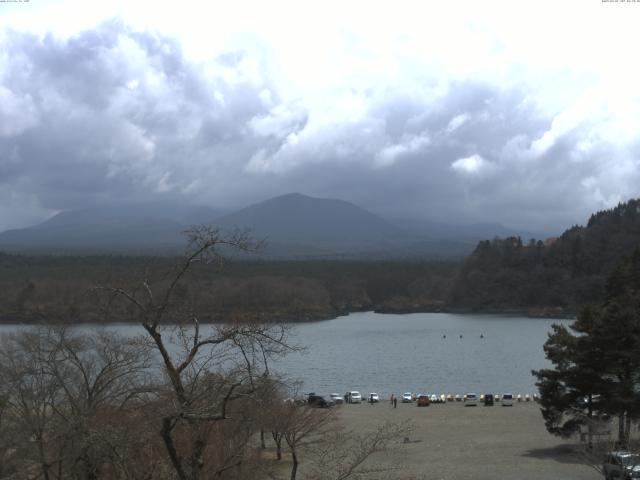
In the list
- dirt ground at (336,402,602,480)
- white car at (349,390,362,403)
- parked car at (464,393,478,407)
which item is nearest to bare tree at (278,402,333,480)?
dirt ground at (336,402,602,480)

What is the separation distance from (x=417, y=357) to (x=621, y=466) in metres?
45.0

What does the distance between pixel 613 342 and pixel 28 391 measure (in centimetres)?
1458

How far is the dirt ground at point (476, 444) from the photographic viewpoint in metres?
20.8

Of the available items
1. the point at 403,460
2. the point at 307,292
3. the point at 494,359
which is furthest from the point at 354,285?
the point at 403,460

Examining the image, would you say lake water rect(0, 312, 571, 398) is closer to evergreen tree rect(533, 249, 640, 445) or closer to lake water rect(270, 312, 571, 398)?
lake water rect(270, 312, 571, 398)

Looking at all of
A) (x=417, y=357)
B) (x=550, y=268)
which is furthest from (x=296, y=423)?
(x=550, y=268)

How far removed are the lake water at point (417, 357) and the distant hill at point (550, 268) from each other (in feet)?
59.9

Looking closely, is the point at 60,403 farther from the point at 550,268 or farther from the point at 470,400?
the point at 550,268

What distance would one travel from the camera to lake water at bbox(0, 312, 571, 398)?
4579 cm

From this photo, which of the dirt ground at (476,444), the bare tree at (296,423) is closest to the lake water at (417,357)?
the dirt ground at (476,444)

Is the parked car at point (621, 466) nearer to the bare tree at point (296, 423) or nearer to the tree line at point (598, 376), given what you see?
the tree line at point (598, 376)

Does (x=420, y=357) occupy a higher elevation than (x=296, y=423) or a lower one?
lower

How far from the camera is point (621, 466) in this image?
15688mm

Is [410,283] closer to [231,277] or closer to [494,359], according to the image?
[231,277]
